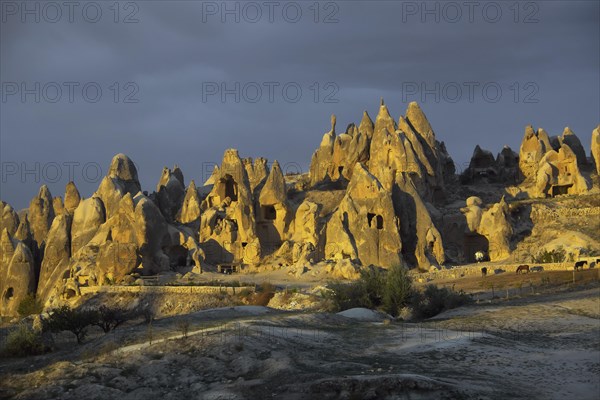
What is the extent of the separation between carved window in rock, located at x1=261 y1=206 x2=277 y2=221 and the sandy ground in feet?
112

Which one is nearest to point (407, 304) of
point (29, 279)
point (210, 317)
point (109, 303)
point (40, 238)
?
point (210, 317)

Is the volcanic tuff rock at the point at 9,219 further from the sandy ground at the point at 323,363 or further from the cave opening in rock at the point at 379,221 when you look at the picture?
the sandy ground at the point at 323,363

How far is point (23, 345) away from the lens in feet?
67.7

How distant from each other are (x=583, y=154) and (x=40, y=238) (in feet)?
148

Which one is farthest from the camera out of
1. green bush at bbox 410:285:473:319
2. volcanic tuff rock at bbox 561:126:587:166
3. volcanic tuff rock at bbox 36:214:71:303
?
volcanic tuff rock at bbox 561:126:587:166

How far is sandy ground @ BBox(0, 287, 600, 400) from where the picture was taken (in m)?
14.3

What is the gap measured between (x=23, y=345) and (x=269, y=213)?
37182mm

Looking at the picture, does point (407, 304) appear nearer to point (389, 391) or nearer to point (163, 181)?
point (389, 391)

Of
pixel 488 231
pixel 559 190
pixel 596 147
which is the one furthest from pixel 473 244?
pixel 596 147

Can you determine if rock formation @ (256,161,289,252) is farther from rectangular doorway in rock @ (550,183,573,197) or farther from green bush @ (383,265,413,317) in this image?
green bush @ (383,265,413,317)

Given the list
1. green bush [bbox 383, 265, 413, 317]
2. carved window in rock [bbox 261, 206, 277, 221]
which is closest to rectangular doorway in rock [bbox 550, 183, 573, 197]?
carved window in rock [bbox 261, 206, 277, 221]

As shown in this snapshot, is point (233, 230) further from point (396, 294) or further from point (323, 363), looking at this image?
point (323, 363)

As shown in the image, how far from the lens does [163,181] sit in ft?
227

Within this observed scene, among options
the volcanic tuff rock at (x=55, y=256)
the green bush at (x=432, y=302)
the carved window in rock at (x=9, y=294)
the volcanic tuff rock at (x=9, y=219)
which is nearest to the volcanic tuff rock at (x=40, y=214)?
the volcanic tuff rock at (x=9, y=219)
